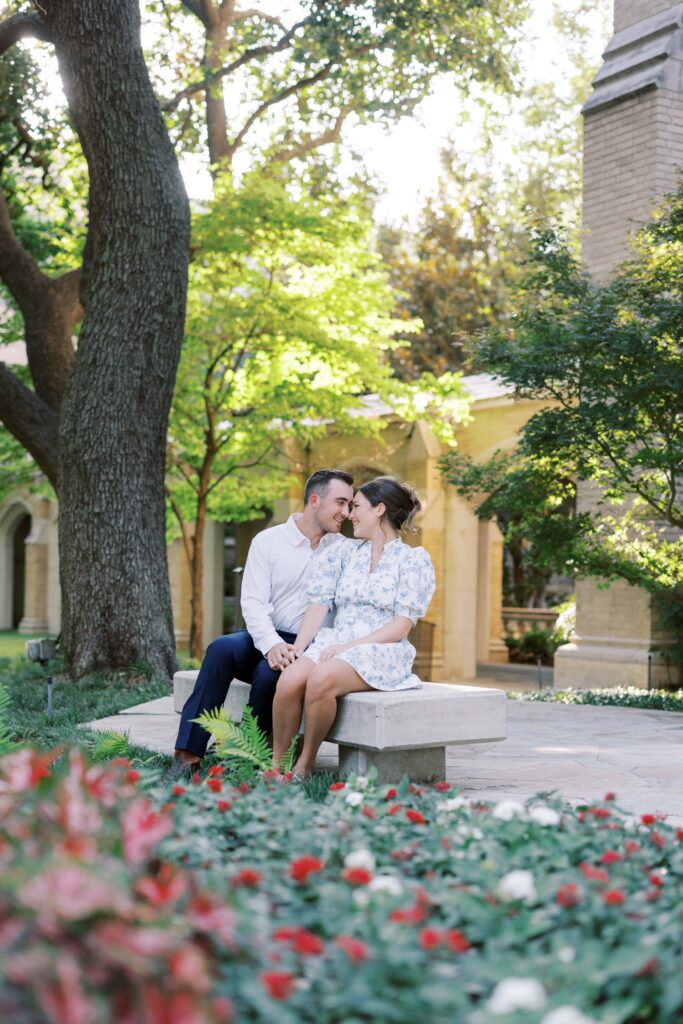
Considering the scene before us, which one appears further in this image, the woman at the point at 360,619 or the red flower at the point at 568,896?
the woman at the point at 360,619

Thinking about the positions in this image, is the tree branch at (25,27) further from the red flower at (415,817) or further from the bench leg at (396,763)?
the red flower at (415,817)

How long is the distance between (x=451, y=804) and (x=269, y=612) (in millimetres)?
Result: 2204

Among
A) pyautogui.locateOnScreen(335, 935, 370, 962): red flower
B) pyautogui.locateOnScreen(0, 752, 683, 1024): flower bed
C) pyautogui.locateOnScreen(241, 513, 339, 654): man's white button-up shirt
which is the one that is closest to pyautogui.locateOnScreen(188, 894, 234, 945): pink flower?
pyautogui.locateOnScreen(0, 752, 683, 1024): flower bed

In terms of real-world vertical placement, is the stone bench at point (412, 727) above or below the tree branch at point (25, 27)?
below

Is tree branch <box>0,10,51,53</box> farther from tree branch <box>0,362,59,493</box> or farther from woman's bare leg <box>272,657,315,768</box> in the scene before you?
woman's bare leg <box>272,657,315,768</box>

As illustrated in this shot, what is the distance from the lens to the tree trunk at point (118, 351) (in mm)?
10227

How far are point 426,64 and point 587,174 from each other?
97.1 inches

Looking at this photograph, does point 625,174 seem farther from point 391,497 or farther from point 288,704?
point 288,704

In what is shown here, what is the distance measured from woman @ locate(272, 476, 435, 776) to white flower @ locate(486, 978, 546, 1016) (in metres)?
2.86

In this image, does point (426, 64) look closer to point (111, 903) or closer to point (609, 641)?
point (609, 641)

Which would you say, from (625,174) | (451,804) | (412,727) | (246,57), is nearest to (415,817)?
(451,804)

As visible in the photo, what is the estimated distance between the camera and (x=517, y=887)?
271cm

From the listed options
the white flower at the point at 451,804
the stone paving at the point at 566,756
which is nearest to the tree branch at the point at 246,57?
the stone paving at the point at 566,756

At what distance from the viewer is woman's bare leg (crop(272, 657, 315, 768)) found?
509cm
